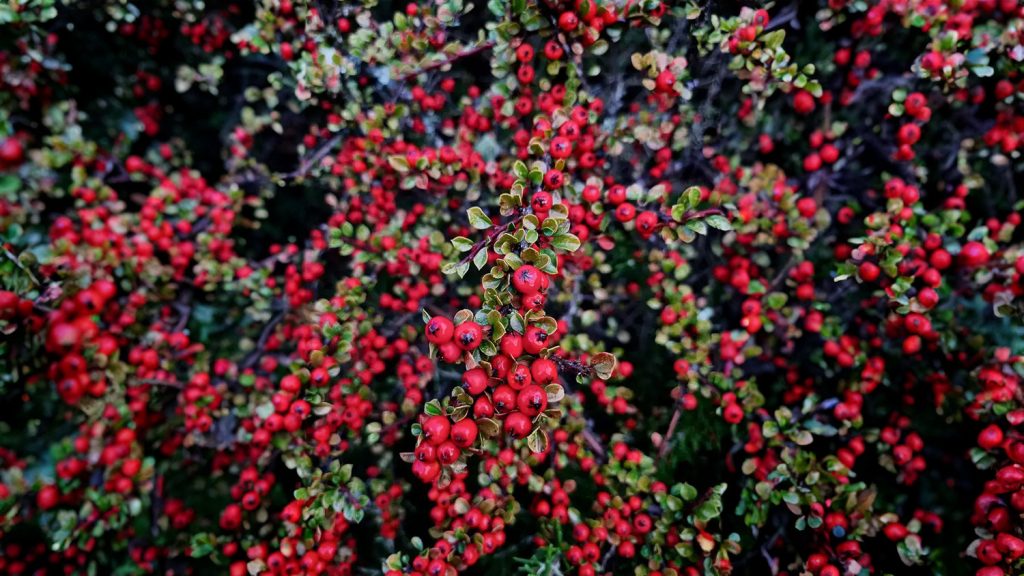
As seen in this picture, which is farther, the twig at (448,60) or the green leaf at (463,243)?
the twig at (448,60)

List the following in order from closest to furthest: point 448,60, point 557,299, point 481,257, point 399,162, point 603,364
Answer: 1. point 603,364
2. point 481,257
3. point 399,162
4. point 448,60
5. point 557,299

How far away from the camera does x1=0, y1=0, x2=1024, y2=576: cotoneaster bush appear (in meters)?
2.45

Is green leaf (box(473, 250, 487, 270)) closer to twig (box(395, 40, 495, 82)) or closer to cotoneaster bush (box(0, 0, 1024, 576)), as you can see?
cotoneaster bush (box(0, 0, 1024, 576))

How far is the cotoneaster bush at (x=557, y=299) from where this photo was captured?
8.02ft

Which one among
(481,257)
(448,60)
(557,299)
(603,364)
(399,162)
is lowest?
(557,299)

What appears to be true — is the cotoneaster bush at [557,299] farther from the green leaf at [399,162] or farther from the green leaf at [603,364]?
the green leaf at [603,364]

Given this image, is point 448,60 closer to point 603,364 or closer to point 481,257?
point 481,257

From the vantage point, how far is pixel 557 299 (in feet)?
9.66

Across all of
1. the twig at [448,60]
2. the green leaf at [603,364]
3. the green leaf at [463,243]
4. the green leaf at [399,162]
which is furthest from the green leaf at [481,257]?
the twig at [448,60]

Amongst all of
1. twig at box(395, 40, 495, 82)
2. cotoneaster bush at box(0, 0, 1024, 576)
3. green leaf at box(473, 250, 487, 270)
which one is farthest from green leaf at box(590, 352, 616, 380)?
twig at box(395, 40, 495, 82)

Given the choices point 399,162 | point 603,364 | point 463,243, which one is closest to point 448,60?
point 399,162

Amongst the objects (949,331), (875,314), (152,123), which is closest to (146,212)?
(152,123)

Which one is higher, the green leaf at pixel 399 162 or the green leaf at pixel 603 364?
the green leaf at pixel 399 162

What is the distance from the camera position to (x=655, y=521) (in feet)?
8.34
